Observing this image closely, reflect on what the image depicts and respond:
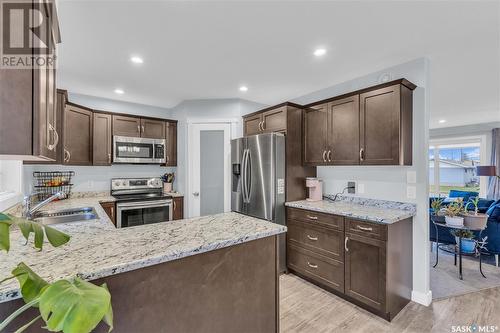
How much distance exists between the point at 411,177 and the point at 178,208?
3.28 metres

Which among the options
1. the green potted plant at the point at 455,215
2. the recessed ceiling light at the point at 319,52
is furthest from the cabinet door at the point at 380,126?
the green potted plant at the point at 455,215

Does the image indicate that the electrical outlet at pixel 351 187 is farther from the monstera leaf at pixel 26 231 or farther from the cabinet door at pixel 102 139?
the cabinet door at pixel 102 139

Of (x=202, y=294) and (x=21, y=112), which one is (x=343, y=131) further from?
(x=21, y=112)

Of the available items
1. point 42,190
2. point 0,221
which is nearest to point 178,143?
point 42,190

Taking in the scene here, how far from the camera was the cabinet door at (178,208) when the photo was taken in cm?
397

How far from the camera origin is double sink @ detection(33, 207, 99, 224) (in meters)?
2.35

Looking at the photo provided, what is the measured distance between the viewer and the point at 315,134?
10.3 ft

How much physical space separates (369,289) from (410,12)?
2.35 metres

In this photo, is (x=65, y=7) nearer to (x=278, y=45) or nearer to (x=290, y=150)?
(x=278, y=45)

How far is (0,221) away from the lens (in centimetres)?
63

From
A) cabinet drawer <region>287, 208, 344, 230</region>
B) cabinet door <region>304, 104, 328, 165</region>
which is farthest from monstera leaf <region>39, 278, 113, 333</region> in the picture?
cabinet door <region>304, 104, 328, 165</region>

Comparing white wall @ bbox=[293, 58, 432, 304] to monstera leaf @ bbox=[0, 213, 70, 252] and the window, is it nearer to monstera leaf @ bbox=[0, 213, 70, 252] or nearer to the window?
monstera leaf @ bbox=[0, 213, 70, 252]

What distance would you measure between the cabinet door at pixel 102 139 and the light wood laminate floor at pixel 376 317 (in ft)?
10.4

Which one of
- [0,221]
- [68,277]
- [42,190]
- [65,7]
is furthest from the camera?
[42,190]
